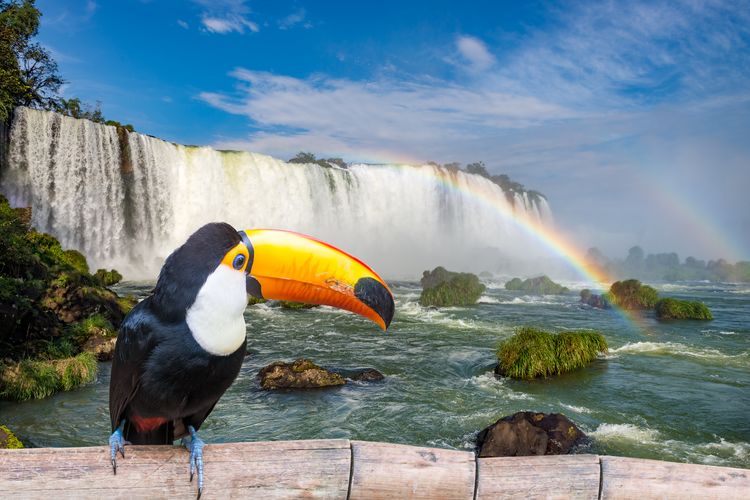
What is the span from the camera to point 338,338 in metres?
13.5

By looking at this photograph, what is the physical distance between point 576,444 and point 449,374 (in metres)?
4.03

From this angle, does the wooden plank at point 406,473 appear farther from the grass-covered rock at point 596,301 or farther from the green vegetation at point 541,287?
the green vegetation at point 541,287

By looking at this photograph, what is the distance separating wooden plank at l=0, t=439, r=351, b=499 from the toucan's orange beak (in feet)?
2.01

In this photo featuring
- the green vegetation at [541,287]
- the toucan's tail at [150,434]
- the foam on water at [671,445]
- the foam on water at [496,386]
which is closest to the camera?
the toucan's tail at [150,434]

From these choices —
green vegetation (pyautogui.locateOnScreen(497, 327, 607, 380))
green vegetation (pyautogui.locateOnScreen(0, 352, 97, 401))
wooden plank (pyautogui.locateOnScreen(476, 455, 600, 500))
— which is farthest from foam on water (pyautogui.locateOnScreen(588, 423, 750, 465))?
green vegetation (pyautogui.locateOnScreen(0, 352, 97, 401))

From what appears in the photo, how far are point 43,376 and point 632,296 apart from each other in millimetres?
19150

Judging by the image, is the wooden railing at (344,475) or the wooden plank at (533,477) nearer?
the wooden railing at (344,475)

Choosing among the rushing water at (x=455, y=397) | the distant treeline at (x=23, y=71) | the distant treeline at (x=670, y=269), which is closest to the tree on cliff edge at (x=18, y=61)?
the distant treeline at (x=23, y=71)

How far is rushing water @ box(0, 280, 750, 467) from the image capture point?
7266 millimetres

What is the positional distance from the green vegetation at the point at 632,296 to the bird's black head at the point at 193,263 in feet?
68.3

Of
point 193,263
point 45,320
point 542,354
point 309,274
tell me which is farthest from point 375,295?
point 45,320

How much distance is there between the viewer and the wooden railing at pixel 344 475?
2139 mm

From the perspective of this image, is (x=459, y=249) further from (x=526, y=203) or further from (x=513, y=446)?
(x=513, y=446)

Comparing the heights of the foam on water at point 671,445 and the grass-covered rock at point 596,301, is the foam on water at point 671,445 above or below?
below
